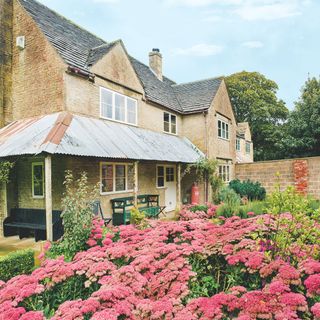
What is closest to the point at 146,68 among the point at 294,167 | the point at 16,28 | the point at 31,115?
the point at 16,28

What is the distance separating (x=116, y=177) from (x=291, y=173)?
1374cm

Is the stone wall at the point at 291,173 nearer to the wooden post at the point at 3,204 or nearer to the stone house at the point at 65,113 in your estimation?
the stone house at the point at 65,113

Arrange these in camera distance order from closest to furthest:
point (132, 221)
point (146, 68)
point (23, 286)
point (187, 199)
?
point (23, 286) → point (132, 221) → point (187, 199) → point (146, 68)

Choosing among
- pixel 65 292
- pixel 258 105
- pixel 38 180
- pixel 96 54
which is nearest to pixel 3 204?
pixel 38 180

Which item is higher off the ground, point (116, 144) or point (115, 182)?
point (116, 144)

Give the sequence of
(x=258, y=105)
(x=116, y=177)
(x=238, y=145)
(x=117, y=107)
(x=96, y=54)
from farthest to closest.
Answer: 1. (x=258, y=105)
2. (x=238, y=145)
3. (x=117, y=107)
4. (x=116, y=177)
5. (x=96, y=54)

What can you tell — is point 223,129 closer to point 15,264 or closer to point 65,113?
point 65,113

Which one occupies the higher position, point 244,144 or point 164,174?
point 244,144

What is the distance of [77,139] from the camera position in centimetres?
938

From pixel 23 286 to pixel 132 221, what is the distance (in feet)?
22.1

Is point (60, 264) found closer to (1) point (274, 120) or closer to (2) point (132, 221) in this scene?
(2) point (132, 221)

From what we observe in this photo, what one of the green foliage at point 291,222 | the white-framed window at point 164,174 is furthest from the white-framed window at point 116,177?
the green foliage at point 291,222

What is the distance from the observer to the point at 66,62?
10734 millimetres

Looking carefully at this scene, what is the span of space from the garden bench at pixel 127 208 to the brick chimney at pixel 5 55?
6.21m
